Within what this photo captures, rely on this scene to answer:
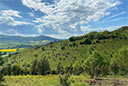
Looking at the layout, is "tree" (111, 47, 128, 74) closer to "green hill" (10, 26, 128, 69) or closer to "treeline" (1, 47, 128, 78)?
"treeline" (1, 47, 128, 78)

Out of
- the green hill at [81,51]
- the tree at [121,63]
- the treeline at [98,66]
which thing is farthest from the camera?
the green hill at [81,51]

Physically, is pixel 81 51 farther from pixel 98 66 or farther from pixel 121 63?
pixel 98 66

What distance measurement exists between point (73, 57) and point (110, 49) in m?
44.0

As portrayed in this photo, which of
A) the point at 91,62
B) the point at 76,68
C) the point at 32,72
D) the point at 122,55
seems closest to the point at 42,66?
the point at 32,72

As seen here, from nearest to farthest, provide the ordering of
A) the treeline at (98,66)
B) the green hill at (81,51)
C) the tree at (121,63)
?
the treeline at (98,66) → the tree at (121,63) → the green hill at (81,51)

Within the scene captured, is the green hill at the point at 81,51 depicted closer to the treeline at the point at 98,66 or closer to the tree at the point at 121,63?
the treeline at the point at 98,66

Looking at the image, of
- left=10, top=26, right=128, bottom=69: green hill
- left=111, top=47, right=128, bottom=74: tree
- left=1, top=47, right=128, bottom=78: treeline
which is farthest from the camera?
left=10, top=26, right=128, bottom=69: green hill

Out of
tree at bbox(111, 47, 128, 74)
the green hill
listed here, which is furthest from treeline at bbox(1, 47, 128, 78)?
the green hill

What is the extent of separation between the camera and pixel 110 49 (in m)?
117

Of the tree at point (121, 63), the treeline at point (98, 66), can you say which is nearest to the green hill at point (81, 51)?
the treeline at point (98, 66)

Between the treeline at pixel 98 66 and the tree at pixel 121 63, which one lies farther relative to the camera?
the tree at pixel 121 63

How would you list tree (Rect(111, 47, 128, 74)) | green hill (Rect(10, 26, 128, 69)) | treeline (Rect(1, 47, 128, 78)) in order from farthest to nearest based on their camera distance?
1. green hill (Rect(10, 26, 128, 69))
2. tree (Rect(111, 47, 128, 74))
3. treeline (Rect(1, 47, 128, 78))

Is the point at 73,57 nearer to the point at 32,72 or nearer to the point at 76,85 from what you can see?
the point at 32,72

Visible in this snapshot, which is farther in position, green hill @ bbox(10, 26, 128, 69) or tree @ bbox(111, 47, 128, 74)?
green hill @ bbox(10, 26, 128, 69)
